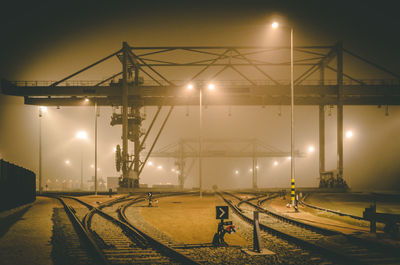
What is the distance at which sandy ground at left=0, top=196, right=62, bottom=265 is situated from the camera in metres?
7.77

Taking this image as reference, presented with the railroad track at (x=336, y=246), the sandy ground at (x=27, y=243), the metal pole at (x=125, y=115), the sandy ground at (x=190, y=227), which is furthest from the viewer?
the metal pole at (x=125, y=115)

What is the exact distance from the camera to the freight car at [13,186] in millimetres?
17594

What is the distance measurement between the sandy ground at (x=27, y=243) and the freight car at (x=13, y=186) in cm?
438

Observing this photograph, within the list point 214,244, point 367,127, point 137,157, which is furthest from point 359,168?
point 214,244

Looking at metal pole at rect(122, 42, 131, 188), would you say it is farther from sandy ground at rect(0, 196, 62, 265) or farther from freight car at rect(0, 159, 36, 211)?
sandy ground at rect(0, 196, 62, 265)

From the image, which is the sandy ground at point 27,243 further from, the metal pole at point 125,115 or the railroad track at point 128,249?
the metal pole at point 125,115

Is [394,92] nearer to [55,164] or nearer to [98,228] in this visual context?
[98,228]

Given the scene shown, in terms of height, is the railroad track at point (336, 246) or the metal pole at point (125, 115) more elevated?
the metal pole at point (125, 115)

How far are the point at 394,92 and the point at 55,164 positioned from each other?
66.3m

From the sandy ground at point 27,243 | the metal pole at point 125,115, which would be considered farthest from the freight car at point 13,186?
the metal pole at point 125,115

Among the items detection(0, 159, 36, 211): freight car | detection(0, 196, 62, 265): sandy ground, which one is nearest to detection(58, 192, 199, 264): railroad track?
detection(0, 196, 62, 265): sandy ground

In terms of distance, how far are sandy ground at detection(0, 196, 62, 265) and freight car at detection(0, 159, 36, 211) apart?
4.38 meters

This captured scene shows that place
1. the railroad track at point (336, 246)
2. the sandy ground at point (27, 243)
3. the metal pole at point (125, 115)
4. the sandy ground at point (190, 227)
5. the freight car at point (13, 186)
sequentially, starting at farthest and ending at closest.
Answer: the metal pole at point (125, 115) < the freight car at point (13, 186) < the sandy ground at point (190, 227) < the sandy ground at point (27, 243) < the railroad track at point (336, 246)

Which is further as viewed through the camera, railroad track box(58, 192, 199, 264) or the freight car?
the freight car
